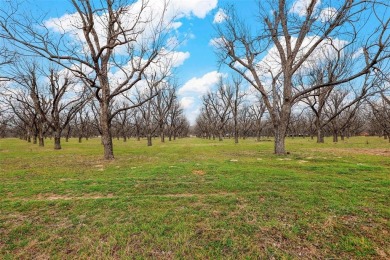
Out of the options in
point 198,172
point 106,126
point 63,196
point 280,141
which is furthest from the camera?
point 280,141

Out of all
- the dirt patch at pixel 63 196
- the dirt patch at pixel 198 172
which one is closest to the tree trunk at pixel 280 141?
the dirt patch at pixel 198 172

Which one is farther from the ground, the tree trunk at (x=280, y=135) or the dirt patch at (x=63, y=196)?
the tree trunk at (x=280, y=135)

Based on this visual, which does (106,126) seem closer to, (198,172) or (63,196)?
(198,172)

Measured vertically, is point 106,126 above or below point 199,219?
above

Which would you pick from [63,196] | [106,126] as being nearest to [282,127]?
[106,126]

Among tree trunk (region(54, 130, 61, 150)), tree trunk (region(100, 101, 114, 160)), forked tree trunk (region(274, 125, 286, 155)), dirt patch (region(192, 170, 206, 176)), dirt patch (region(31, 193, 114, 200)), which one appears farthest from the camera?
tree trunk (region(54, 130, 61, 150))

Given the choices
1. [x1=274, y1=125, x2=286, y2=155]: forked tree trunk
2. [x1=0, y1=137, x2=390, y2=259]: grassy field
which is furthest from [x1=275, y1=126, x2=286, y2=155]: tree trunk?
[x1=0, y1=137, x2=390, y2=259]: grassy field

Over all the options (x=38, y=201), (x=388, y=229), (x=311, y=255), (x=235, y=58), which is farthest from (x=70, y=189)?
(x=235, y=58)

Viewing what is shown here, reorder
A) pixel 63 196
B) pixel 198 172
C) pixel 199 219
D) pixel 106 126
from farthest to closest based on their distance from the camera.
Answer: pixel 106 126, pixel 198 172, pixel 63 196, pixel 199 219

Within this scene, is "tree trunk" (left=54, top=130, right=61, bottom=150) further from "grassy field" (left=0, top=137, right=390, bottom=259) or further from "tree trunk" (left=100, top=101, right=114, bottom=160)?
"grassy field" (left=0, top=137, right=390, bottom=259)

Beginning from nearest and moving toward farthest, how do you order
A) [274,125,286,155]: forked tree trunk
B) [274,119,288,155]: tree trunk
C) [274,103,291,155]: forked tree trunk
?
[274,103,291,155]: forked tree trunk
[274,119,288,155]: tree trunk
[274,125,286,155]: forked tree trunk

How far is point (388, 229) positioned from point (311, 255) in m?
1.76

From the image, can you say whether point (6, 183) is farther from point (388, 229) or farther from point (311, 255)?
point (388, 229)

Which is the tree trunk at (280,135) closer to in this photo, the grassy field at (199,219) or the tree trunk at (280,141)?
the tree trunk at (280,141)
